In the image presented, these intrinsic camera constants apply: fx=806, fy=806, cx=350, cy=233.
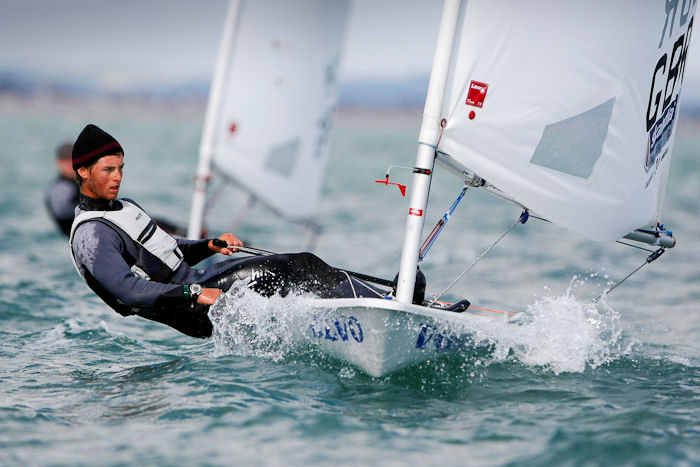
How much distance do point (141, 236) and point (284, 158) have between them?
159 inches

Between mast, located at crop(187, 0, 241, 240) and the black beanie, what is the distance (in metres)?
3.40

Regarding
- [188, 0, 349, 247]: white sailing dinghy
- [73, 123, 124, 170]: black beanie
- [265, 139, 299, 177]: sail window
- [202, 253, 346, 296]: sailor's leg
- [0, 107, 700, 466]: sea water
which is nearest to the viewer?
[0, 107, 700, 466]: sea water

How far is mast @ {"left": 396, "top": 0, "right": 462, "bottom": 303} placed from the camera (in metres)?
3.67

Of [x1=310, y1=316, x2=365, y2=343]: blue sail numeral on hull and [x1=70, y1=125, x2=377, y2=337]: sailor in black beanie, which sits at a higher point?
[x1=70, y1=125, x2=377, y2=337]: sailor in black beanie

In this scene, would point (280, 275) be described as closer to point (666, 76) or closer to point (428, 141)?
point (428, 141)

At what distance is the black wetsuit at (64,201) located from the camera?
718 cm

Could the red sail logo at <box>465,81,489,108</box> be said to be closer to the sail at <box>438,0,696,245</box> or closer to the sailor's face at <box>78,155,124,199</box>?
the sail at <box>438,0,696,245</box>

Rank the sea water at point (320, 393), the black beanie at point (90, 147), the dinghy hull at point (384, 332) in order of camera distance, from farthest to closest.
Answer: the black beanie at point (90, 147) → the dinghy hull at point (384, 332) → the sea water at point (320, 393)

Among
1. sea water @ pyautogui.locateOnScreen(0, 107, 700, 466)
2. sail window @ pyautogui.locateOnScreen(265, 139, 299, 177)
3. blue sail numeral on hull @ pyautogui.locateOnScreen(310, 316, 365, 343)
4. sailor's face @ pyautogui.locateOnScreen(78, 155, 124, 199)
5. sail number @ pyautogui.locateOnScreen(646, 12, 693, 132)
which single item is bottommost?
sea water @ pyautogui.locateOnScreen(0, 107, 700, 466)

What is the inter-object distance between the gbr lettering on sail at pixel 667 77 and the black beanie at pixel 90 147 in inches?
111

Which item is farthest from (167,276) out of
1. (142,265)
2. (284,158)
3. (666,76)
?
(284,158)

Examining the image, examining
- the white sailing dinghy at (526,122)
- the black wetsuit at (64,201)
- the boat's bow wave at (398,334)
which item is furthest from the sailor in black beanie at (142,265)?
the black wetsuit at (64,201)

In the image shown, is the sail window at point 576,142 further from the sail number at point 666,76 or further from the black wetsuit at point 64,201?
the black wetsuit at point 64,201

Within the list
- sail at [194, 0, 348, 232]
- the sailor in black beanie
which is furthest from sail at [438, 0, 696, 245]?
sail at [194, 0, 348, 232]
